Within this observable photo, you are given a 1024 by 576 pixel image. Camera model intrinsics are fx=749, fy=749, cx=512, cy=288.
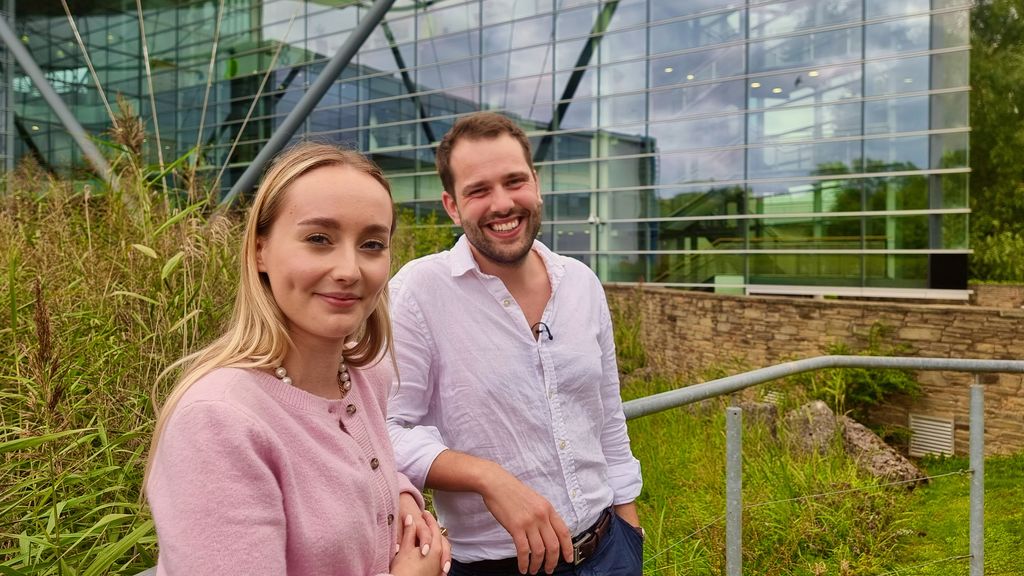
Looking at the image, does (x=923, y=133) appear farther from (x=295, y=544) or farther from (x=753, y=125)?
(x=295, y=544)

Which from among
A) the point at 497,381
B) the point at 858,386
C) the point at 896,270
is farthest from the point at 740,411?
the point at 896,270

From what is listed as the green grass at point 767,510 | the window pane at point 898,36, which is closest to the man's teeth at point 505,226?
the green grass at point 767,510

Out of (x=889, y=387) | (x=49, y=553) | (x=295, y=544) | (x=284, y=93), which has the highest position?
(x=284, y=93)

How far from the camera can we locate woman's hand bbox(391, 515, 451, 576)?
113 cm

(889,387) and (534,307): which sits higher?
(534,307)

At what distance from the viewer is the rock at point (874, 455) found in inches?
254

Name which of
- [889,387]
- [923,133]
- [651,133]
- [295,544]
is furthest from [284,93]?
[295,544]

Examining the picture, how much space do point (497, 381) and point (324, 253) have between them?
0.71 m

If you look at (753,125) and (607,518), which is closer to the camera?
(607,518)

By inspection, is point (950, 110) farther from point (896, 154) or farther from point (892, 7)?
point (892, 7)

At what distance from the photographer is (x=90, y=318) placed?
8.52 ft

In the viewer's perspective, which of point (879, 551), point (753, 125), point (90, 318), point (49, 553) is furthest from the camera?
point (753, 125)

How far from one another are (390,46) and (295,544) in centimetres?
2209

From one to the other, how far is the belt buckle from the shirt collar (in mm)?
602
